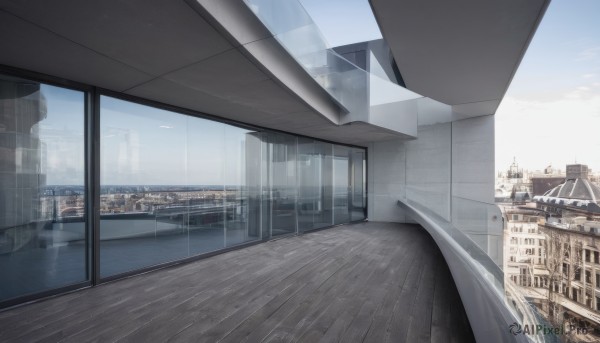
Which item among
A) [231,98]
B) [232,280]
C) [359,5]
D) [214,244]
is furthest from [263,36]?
[214,244]

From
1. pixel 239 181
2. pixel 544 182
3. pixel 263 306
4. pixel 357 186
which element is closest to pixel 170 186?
pixel 239 181

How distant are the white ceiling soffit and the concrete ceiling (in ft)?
5.13

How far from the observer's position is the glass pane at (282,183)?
26.6 ft

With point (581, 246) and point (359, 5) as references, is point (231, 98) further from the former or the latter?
point (581, 246)

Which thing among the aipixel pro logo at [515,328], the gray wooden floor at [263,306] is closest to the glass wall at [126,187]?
the gray wooden floor at [263,306]

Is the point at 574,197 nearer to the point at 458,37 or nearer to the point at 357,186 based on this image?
the point at 458,37

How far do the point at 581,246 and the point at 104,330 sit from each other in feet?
12.8

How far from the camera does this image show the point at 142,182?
5141mm

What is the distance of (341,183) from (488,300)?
887 cm

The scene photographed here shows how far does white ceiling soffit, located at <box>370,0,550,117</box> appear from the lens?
2869 millimetres

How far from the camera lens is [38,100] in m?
3.97

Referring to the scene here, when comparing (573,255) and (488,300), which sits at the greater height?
(573,255)

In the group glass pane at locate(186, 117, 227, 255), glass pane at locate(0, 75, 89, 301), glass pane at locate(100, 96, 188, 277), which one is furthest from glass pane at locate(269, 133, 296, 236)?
glass pane at locate(0, 75, 89, 301)

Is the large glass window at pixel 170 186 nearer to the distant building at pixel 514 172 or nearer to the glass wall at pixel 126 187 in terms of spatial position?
the glass wall at pixel 126 187
